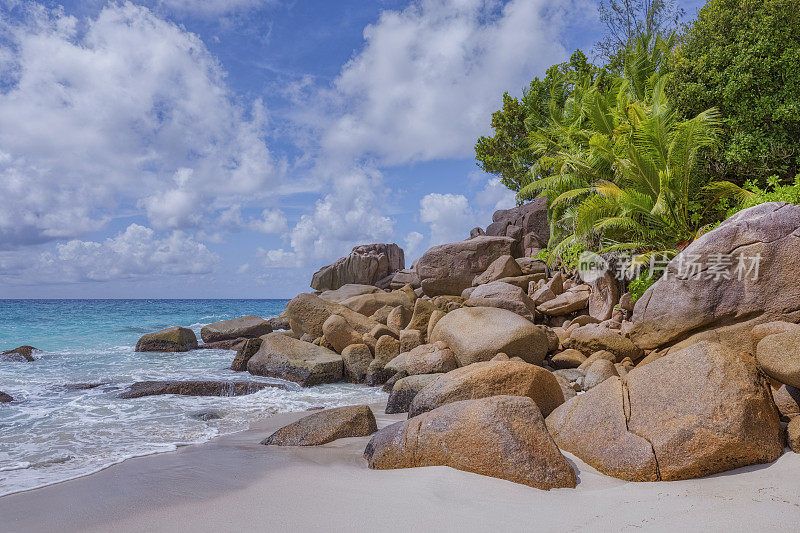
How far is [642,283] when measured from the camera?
11141 millimetres

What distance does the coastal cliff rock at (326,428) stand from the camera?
5.75 meters

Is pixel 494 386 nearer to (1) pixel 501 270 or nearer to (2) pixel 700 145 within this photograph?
(2) pixel 700 145

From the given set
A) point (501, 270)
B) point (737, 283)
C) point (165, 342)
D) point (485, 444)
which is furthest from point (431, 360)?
point (165, 342)

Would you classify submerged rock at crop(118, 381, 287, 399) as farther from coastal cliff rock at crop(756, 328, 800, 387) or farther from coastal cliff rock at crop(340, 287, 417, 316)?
coastal cliff rock at crop(756, 328, 800, 387)

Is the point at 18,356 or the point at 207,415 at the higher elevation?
the point at 18,356

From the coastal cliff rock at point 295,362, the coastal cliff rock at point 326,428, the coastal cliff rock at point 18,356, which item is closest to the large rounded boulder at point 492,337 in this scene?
the coastal cliff rock at point 295,362

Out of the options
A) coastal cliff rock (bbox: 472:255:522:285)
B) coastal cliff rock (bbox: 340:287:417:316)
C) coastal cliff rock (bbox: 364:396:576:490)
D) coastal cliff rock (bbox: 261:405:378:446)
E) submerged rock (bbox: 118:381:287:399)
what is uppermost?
coastal cliff rock (bbox: 472:255:522:285)

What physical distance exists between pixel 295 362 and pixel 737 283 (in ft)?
28.4

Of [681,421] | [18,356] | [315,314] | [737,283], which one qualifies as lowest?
[18,356]

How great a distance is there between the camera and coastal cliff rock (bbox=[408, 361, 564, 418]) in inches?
218

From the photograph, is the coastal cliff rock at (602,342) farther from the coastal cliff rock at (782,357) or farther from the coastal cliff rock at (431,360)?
the coastal cliff rock at (782,357)

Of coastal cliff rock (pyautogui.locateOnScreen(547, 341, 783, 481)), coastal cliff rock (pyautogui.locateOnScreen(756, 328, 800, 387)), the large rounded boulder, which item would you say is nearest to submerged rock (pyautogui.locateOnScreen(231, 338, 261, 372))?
the large rounded boulder

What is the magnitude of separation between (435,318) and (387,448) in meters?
7.36

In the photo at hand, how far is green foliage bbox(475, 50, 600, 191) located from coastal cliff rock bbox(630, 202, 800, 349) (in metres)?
14.4
